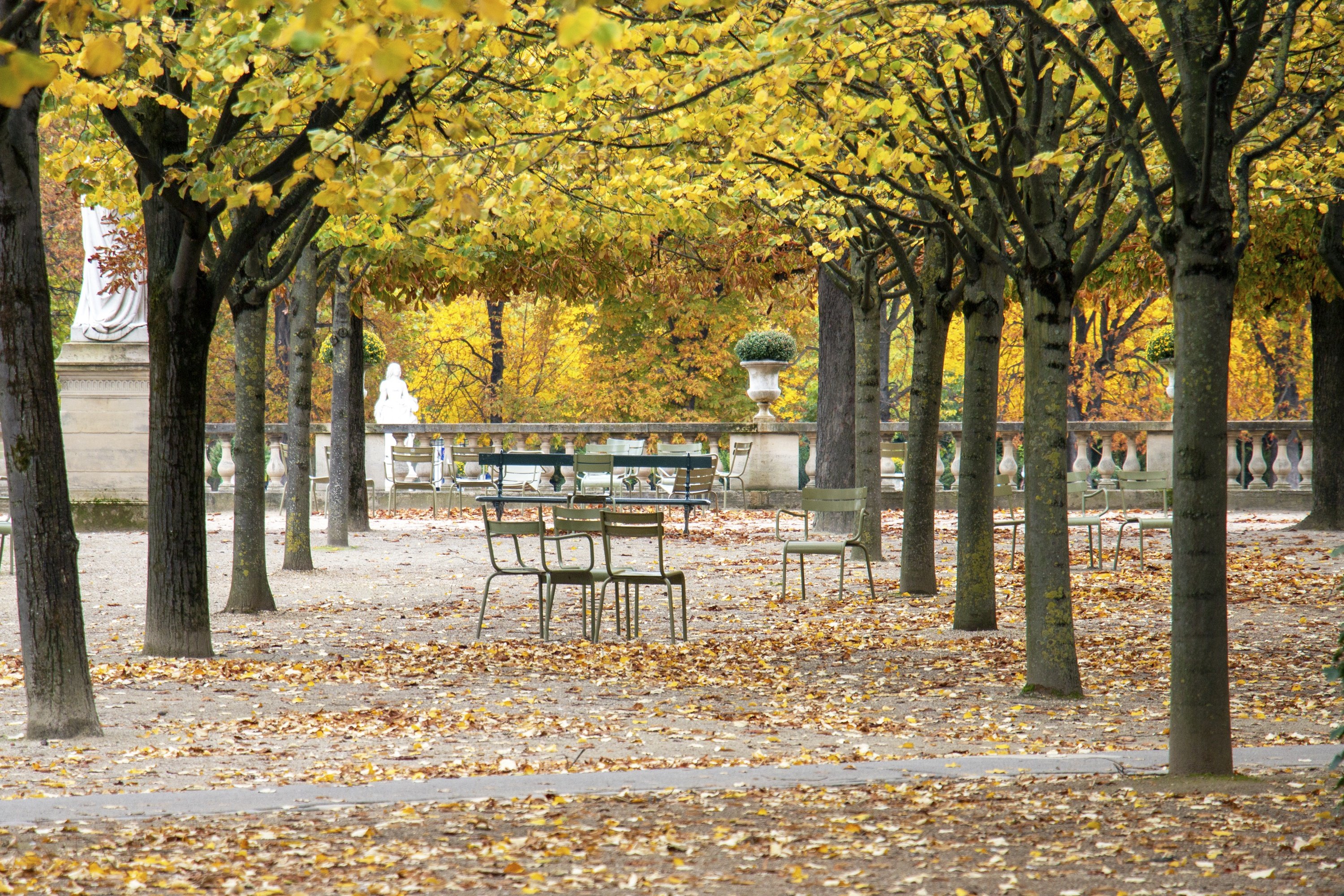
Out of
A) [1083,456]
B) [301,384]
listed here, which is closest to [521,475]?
[1083,456]

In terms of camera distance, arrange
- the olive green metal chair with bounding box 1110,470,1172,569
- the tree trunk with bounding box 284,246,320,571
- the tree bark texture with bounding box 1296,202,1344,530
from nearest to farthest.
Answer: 1. the tree trunk with bounding box 284,246,320,571
2. the olive green metal chair with bounding box 1110,470,1172,569
3. the tree bark texture with bounding box 1296,202,1344,530

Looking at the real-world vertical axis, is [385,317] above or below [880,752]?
above

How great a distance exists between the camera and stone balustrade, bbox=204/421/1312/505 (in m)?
20.3

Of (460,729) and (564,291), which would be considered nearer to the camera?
(460,729)

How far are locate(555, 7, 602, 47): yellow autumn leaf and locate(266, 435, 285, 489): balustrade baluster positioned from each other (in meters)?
20.0

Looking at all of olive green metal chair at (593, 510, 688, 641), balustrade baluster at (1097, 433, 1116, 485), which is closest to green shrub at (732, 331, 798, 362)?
balustrade baluster at (1097, 433, 1116, 485)

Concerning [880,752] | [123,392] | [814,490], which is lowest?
[880,752]

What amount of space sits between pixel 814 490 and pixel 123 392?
10.0 m

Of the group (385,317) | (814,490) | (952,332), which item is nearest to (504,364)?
(385,317)

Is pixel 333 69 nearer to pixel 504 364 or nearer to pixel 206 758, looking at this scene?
pixel 206 758

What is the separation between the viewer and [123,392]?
57.2 feet

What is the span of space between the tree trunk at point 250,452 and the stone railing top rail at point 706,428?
9555 millimetres

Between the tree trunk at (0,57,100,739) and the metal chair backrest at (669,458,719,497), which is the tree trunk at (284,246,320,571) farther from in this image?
the tree trunk at (0,57,100,739)

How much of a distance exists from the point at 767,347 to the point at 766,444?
1695 mm
